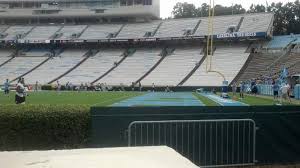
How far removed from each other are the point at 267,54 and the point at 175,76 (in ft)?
45.3

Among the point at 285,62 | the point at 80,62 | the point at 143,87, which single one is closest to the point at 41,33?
the point at 80,62

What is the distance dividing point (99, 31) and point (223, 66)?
2756cm

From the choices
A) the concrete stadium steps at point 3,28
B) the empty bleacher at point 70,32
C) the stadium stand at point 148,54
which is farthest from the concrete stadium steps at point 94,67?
the concrete stadium steps at point 3,28

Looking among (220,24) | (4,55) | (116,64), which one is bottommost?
(116,64)

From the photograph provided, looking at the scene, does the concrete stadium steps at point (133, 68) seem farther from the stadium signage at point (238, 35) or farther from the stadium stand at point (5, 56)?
the stadium stand at point (5, 56)

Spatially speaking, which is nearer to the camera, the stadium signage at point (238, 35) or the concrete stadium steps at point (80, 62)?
the stadium signage at point (238, 35)

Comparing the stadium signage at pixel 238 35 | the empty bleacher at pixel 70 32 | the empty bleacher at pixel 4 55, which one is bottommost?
the empty bleacher at pixel 4 55

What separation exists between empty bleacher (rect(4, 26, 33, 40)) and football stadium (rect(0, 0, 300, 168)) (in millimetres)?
340

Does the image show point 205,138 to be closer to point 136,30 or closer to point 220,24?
point 220,24

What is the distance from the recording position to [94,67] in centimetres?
7562

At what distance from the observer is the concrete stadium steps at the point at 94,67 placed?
72.2 m

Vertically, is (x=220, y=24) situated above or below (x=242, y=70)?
above

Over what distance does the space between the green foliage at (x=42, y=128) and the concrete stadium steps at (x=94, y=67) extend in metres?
61.9

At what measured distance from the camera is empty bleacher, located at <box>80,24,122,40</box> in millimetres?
83625
